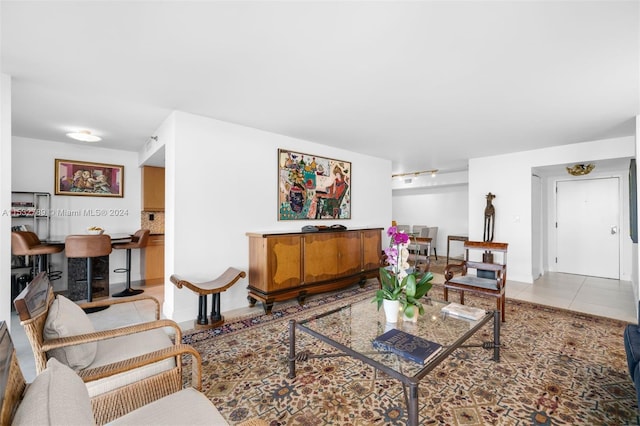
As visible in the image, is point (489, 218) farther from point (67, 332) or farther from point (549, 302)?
point (67, 332)

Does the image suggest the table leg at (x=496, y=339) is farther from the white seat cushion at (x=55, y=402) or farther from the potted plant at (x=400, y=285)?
the white seat cushion at (x=55, y=402)

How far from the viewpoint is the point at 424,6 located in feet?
5.30

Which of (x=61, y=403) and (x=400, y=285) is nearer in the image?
(x=61, y=403)

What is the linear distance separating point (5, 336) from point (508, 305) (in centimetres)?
467

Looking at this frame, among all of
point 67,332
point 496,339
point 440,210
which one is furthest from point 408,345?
point 440,210

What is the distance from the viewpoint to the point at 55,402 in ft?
2.56

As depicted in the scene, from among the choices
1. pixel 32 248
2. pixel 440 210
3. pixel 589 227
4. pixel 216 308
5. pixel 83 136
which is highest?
pixel 83 136

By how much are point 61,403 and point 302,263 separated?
2995mm

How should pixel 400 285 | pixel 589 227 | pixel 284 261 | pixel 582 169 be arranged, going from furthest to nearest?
1. pixel 589 227
2. pixel 582 169
3. pixel 284 261
4. pixel 400 285

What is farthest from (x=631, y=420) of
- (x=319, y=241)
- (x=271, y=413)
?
(x=319, y=241)

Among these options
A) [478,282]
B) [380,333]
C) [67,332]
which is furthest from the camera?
[478,282]

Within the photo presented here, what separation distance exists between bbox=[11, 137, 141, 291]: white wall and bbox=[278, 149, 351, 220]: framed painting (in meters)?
3.14

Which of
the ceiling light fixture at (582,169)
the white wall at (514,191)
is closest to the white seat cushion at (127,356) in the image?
the white wall at (514,191)

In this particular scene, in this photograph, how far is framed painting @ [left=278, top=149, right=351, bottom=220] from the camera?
4223mm
